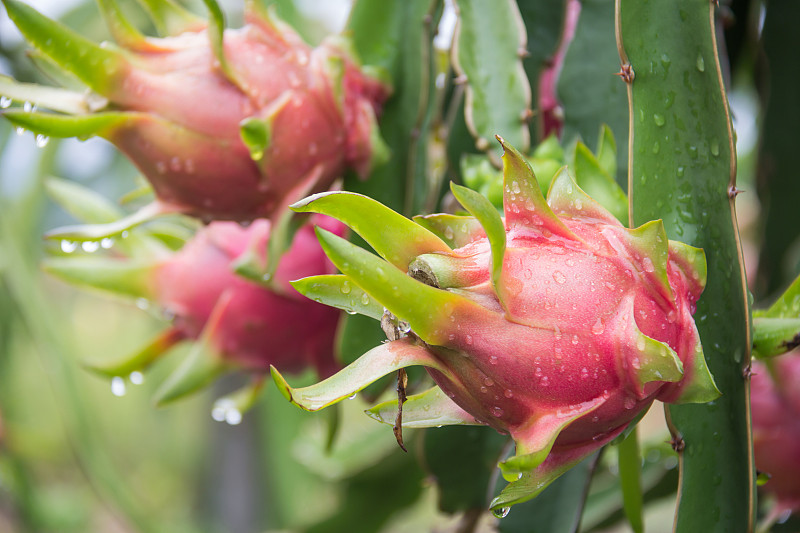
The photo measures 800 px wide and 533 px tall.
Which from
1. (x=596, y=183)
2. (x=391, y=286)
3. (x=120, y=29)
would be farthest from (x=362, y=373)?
(x=120, y=29)

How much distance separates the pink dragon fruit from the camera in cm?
71

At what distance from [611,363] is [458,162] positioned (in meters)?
0.36

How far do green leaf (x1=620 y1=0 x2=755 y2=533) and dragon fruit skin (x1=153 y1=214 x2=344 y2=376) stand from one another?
290 mm

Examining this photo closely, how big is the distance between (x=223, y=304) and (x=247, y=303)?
0.8 inches

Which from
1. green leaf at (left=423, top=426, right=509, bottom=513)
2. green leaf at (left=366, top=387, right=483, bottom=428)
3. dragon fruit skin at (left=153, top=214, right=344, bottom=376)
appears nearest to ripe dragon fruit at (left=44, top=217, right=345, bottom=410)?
dragon fruit skin at (left=153, top=214, right=344, bottom=376)

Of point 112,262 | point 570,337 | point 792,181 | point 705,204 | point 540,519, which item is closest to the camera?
point 570,337

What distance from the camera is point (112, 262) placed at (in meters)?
0.74

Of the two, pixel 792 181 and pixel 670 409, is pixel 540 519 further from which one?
pixel 792 181

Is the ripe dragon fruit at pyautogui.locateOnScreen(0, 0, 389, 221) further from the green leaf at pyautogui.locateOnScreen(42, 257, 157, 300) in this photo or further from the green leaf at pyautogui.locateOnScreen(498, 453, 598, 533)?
the green leaf at pyautogui.locateOnScreen(498, 453, 598, 533)

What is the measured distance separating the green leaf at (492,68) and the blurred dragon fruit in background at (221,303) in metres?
0.16

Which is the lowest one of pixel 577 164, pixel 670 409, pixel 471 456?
pixel 471 456

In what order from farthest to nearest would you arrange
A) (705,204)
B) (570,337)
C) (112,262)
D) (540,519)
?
(112,262)
(540,519)
(705,204)
(570,337)

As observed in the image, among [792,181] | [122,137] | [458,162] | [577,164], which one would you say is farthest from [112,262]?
[792,181]

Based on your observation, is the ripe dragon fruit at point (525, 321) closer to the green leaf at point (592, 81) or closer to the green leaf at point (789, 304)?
the green leaf at point (789, 304)
